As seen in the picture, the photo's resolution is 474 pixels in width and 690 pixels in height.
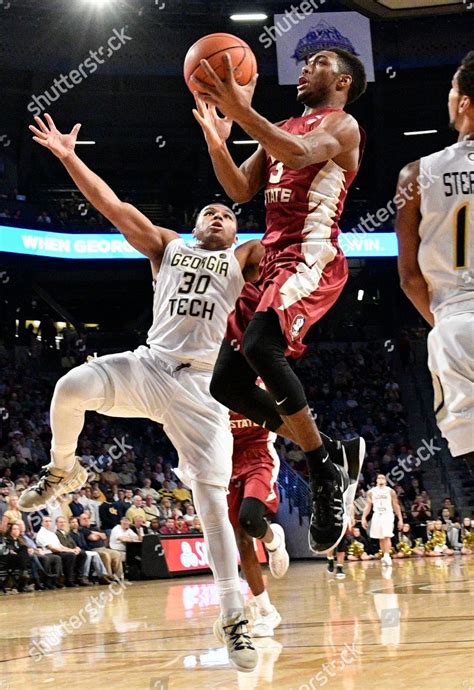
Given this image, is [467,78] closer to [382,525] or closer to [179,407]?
[179,407]

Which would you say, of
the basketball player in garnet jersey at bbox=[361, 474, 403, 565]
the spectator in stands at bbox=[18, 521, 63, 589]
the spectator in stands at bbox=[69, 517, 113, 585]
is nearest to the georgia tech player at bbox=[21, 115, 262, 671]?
the spectator in stands at bbox=[18, 521, 63, 589]

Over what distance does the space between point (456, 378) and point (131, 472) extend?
17270 millimetres

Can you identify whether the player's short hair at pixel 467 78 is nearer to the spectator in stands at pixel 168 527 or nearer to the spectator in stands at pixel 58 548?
the spectator in stands at pixel 58 548

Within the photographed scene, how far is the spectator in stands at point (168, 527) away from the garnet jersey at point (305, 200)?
12955 mm

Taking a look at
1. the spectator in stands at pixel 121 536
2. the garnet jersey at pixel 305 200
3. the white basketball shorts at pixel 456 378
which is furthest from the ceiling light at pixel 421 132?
the white basketball shorts at pixel 456 378

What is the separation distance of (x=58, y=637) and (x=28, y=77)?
22835 mm

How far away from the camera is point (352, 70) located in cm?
562

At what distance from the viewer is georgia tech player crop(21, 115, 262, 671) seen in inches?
212

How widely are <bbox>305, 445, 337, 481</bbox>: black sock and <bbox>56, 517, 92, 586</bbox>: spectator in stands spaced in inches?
424

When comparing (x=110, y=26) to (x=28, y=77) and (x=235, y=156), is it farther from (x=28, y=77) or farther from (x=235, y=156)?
(x=235, y=156)

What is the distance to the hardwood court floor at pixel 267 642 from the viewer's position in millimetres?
5148

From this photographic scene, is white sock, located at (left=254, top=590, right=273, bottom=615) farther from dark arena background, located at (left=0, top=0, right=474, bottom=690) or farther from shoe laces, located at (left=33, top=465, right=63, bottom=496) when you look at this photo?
shoe laces, located at (left=33, top=465, right=63, bottom=496)

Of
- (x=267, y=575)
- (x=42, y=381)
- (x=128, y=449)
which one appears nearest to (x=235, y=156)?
(x=42, y=381)

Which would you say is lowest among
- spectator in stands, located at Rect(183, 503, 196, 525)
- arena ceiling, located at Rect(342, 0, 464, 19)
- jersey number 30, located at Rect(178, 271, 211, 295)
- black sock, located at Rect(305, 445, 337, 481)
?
spectator in stands, located at Rect(183, 503, 196, 525)
